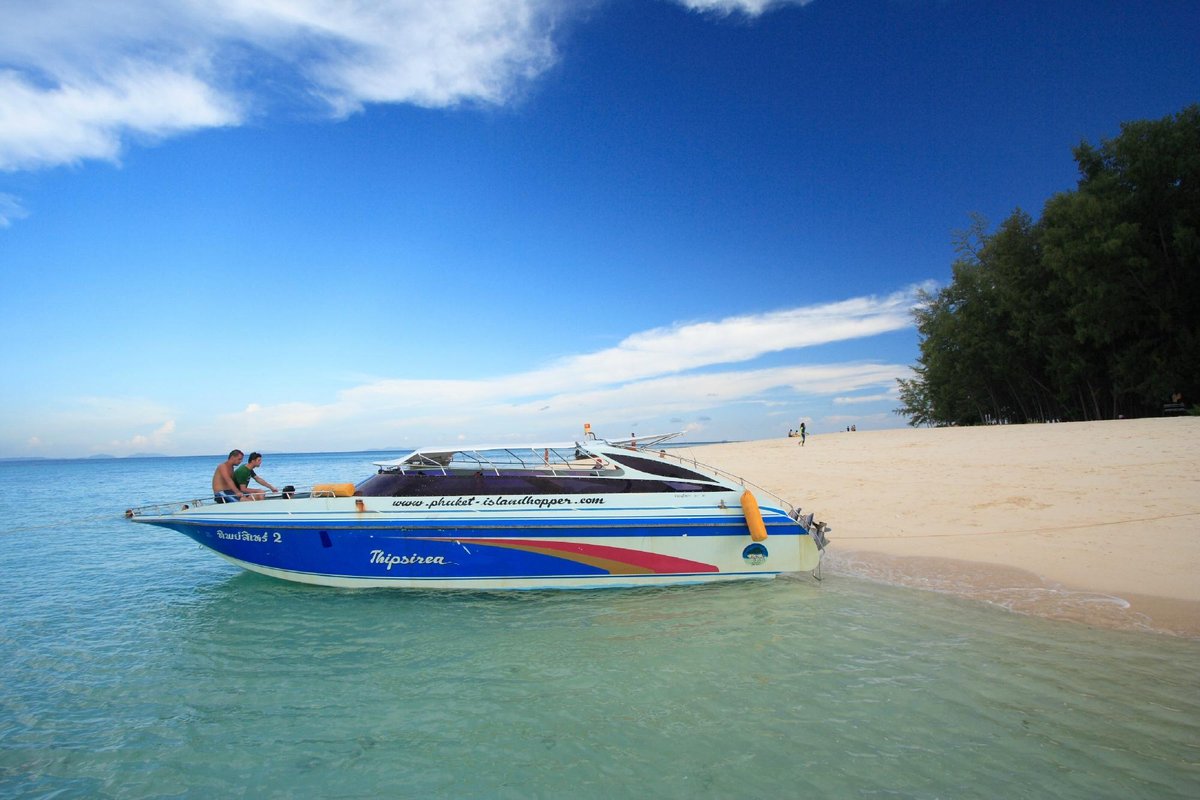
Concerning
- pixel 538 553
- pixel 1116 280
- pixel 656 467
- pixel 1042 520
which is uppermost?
pixel 1116 280

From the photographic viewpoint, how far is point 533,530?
825cm

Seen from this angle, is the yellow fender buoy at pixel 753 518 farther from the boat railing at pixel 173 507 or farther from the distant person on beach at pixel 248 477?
the distant person on beach at pixel 248 477

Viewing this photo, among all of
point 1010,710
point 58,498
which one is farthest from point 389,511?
point 58,498

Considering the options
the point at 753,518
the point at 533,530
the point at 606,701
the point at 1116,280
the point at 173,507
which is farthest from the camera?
the point at 1116,280

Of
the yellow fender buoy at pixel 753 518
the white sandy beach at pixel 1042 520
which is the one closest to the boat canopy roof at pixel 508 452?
the yellow fender buoy at pixel 753 518

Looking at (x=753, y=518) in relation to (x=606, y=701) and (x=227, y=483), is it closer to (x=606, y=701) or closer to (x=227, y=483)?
(x=606, y=701)

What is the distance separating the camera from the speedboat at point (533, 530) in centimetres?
826

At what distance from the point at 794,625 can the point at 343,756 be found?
192 inches

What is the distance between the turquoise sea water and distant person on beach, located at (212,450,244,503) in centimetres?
195

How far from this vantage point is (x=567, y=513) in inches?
328

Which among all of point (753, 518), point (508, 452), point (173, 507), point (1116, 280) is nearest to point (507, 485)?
point (508, 452)

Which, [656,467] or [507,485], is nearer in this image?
[507,485]

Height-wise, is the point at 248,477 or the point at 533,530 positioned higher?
the point at 248,477

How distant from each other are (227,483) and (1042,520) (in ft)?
46.5
